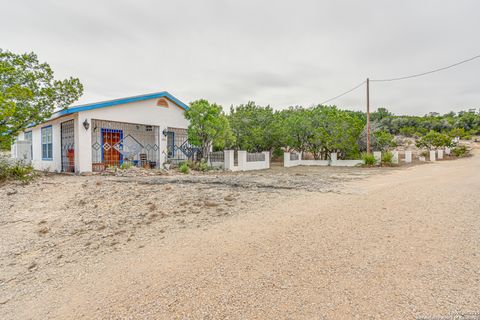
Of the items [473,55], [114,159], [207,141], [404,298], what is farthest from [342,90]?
[404,298]

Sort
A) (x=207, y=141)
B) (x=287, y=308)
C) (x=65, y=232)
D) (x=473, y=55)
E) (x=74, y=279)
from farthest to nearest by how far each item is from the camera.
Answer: (x=473, y=55) < (x=207, y=141) < (x=65, y=232) < (x=74, y=279) < (x=287, y=308)

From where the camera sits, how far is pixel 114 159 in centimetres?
1410

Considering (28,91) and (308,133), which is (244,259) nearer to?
(28,91)

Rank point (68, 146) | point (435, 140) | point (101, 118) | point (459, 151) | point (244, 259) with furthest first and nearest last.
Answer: point (459, 151) → point (435, 140) → point (68, 146) → point (101, 118) → point (244, 259)

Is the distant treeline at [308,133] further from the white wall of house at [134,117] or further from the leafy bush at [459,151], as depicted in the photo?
the leafy bush at [459,151]

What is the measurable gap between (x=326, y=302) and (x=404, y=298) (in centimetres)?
68

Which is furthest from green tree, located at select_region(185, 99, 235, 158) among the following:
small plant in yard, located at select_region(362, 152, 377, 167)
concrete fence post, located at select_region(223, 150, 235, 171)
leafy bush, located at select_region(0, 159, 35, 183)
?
small plant in yard, located at select_region(362, 152, 377, 167)

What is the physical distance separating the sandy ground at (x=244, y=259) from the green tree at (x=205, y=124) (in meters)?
7.97

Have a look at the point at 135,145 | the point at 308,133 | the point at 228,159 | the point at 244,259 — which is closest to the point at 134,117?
the point at 135,145

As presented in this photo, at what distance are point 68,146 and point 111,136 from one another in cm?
205

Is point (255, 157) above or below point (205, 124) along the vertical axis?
below

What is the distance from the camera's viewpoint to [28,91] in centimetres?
876

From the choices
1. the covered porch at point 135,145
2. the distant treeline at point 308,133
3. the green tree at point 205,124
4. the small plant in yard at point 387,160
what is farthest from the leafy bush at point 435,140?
the covered porch at point 135,145

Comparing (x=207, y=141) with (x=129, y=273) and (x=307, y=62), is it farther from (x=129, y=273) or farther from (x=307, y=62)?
(x=129, y=273)
